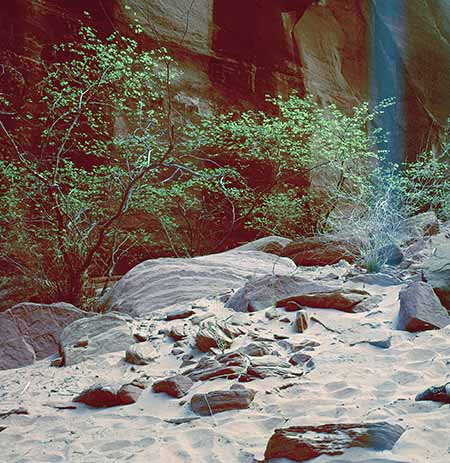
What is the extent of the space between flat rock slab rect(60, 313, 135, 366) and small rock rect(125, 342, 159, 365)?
0.14 m

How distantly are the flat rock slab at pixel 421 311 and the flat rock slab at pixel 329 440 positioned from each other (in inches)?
51.4

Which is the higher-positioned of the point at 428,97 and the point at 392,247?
the point at 428,97

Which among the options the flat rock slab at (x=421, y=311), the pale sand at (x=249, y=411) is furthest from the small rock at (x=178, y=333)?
the flat rock slab at (x=421, y=311)

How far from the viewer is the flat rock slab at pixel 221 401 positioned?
217cm

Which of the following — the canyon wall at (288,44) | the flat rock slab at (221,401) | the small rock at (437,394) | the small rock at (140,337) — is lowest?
the small rock at (140,337)

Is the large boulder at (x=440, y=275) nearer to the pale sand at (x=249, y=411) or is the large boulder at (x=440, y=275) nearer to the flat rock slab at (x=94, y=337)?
the pale sand at (x=249, y=411)

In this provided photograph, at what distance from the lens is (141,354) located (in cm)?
309

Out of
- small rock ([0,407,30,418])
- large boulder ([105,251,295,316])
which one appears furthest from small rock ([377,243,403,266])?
small rock ([0,407,30,418])

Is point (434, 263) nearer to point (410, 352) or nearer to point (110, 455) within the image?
point (410, 352)

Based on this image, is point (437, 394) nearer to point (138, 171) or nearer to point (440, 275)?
point (440, 275)

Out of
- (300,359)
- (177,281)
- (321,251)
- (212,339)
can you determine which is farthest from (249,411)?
(321,251)

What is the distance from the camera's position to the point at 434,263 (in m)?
3.73

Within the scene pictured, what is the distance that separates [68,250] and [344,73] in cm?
1263

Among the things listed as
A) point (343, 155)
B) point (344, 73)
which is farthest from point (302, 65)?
point (343, 155)
